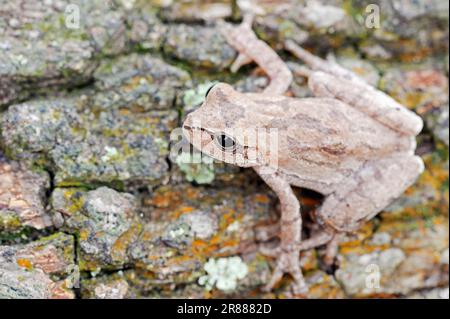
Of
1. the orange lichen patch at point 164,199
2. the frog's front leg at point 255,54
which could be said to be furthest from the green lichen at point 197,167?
the frog's front leg at point 255,54

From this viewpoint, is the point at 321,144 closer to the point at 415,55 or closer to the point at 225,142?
the point at 225,142

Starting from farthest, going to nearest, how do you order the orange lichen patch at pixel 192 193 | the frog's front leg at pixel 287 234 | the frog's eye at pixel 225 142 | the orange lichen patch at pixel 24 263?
the orange lichen patch at pixel 192 193, the frog's front leg at pixel 287 234, the frog's eye at pixel 225 142, the orange lichen patch at pixel 24 263

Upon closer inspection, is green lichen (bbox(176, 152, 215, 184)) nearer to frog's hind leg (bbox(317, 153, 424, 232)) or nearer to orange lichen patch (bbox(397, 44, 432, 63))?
frog's hind leg (bbox(317, 153, 424, 232))

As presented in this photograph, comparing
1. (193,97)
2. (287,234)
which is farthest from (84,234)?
(287,234)

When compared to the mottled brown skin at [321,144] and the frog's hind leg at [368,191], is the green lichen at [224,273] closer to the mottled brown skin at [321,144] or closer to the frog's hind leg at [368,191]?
the mottled brown skin at [321,144]

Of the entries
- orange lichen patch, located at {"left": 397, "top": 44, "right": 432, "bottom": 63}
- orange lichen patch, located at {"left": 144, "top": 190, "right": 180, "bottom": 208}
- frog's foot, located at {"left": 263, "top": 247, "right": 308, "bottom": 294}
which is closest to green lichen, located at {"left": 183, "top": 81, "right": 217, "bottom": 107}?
orange lichen patch, located at {"left": 144, "top": 190, "right": 180, "bottom": 208}
